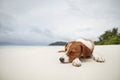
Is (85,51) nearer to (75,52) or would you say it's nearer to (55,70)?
(75,52)

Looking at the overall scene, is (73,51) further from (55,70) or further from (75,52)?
(55,70)

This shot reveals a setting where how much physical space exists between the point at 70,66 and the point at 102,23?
1.28 ft

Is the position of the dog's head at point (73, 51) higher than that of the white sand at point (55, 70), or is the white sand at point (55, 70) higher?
the dog's head at point (73, 51)

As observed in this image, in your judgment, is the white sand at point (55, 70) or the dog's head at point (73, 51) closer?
the white sand at point (55, 70)

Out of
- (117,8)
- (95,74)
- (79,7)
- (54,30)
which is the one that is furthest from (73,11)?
(95,74)

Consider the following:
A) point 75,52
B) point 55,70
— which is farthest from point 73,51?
point 55,70

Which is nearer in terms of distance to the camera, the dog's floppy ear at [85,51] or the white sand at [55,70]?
the white sand at [55,70]

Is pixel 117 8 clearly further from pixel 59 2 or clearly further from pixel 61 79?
pixel 61 79

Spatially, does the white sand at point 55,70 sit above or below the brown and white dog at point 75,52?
below

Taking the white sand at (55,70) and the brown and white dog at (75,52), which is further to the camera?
the brown and white dog at (75,52)

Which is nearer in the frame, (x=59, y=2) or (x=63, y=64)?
(x=63, y=64)

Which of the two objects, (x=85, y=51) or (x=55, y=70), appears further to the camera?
(x=85, y=51)

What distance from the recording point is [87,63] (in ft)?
3.25

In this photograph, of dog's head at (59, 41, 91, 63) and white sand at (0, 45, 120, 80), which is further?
dog's head at (59, 41, 91, 63)
